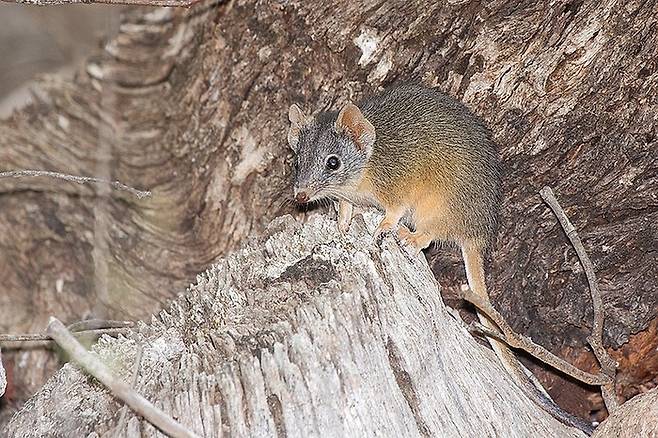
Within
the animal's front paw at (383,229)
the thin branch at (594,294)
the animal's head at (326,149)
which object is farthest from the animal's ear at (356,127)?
the thin branch at (594,294)

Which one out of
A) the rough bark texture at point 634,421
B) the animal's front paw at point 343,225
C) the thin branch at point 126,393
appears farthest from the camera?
the animal's front paw at point 343,225

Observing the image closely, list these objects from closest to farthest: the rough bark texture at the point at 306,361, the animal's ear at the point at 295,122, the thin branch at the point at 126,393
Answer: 1. the thin branch at the point at 126,393
2. the rough bark texture at the point at 306,361
3. the animal's ear at the point at 295,122

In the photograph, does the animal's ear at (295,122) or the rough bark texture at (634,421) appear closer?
the rough bark texture at (634,421)

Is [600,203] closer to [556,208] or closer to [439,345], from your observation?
[556,208]

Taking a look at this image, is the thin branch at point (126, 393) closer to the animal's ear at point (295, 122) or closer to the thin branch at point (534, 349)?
the thin branch at point (534, 349)

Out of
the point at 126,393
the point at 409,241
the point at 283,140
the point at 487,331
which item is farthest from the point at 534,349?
the point at 126,393

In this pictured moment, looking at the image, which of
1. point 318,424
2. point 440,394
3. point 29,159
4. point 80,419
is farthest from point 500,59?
point 29,159

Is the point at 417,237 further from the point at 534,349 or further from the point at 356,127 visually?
the point at 534,349

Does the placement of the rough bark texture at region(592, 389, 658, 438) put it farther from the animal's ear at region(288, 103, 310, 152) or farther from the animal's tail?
the animal's ear at region(288, 103, 310, 152)
